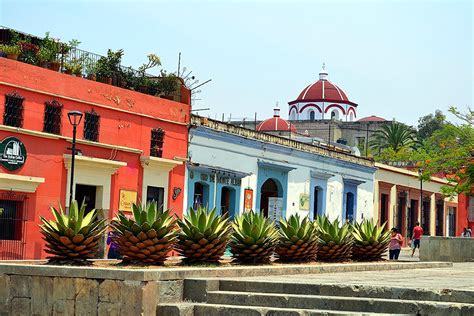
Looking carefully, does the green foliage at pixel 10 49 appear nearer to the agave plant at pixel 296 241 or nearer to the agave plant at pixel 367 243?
the agave plant at pixel 296 241

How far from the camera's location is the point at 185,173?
3119 cm

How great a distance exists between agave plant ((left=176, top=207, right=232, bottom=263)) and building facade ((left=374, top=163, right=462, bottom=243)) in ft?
104

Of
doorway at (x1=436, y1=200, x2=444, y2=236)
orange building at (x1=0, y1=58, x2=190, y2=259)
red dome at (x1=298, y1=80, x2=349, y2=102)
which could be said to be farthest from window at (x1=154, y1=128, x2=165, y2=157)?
red dome at (x1=298, y1=80, x2=349, y2=102)

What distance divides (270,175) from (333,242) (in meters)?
17.6

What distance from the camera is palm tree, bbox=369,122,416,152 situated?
7362 cm

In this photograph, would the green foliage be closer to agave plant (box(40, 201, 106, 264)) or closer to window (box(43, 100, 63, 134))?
window (box(43, 100, 63, 134))

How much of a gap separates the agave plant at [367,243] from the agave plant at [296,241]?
2.10 m

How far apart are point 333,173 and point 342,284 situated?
29616 mm

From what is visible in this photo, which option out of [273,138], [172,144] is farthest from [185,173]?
[273,138]

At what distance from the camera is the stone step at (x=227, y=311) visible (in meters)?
11.2

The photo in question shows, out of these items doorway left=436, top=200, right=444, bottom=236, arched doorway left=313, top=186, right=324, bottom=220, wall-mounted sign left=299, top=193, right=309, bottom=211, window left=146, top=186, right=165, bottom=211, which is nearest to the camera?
window left=146, top=186, right=165, bottom=211

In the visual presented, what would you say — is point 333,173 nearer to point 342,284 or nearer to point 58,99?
point 58,99

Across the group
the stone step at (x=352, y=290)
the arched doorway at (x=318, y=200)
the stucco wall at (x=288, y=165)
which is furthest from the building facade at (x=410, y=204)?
the stone step at (x=352, y=290)

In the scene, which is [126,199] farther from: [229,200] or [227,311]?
[227,311]
